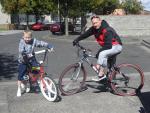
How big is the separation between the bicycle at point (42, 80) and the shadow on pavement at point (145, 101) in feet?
5.84

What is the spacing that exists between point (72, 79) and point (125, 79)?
120 cm

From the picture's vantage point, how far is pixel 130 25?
32.8 meters

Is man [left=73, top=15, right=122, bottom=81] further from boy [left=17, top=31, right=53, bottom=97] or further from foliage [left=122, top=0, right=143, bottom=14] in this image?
foliage [left=122, top=0, right=143, bottom=14]

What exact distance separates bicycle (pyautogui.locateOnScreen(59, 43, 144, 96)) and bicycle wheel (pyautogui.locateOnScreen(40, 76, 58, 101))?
434mm

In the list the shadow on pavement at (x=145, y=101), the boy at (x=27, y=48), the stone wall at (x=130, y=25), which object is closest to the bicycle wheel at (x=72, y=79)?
the boy at (x=27, y=48)

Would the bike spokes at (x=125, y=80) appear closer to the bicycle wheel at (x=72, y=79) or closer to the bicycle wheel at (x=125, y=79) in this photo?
the bicycle wheel at (x=125, y=79)

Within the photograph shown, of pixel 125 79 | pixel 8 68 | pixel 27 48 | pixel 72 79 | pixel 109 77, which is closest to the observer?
pixel 27 48

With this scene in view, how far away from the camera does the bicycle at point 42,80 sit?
8500 millimetres

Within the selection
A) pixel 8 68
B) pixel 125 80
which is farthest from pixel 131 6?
pixel 125 80

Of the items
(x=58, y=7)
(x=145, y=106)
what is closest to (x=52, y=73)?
(x=145, y=106)

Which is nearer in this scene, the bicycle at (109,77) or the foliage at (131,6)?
the bicycle at (109,77)

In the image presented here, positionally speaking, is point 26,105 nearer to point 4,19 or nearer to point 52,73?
point 52,73

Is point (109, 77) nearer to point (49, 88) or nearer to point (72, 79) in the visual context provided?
point (72, 79)

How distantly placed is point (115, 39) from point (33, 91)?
229cm
